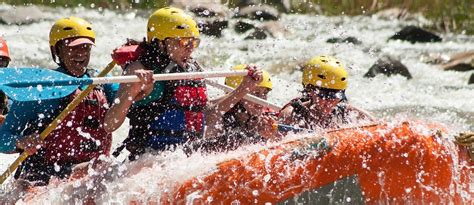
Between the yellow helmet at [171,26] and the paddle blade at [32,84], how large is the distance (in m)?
0.60

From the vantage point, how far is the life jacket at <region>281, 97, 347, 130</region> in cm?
568

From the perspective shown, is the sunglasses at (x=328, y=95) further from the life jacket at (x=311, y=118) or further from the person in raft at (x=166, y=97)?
the person in raft at (x=166, y=97)

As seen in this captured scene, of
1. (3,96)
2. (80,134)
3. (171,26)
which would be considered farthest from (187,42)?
(3,96)

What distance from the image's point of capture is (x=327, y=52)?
577 inches

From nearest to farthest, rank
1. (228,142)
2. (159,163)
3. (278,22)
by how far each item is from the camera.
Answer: (159,163), (228,142), (278,22)

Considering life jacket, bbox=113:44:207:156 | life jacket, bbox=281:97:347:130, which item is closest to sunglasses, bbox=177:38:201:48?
life jacket, bbox=113:44:207:156

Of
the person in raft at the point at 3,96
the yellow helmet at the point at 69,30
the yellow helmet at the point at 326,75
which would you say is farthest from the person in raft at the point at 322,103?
the person in raft at the point at 3,96

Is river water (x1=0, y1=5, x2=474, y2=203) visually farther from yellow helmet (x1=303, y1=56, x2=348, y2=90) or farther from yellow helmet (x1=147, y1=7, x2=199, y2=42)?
yellow helmet (x1=303, y1=56, x2=348, y2=90)

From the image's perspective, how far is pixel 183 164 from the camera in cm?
444

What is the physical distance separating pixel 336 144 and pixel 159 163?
1050 mm

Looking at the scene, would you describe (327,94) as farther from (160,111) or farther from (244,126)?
(160,111)

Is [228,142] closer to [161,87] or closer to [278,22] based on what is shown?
[161,87]

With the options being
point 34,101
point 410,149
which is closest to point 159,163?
point 34,101

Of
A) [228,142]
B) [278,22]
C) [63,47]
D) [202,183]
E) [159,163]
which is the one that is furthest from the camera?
[278,22]
